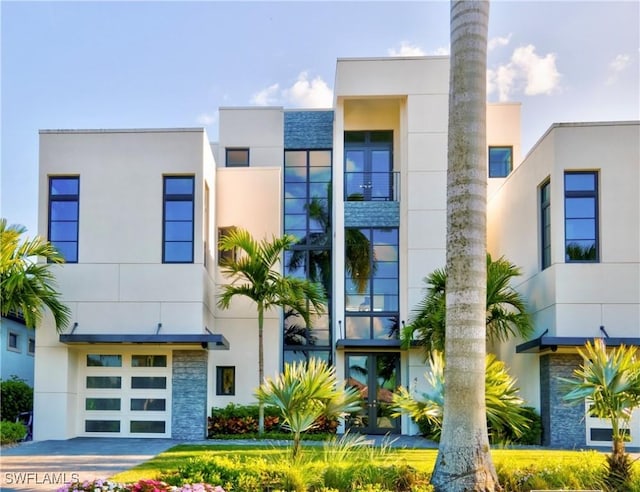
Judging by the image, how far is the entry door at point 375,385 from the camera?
18797mm

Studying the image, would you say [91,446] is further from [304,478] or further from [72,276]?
[304,478]

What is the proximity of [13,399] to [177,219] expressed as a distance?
5917 millimetres

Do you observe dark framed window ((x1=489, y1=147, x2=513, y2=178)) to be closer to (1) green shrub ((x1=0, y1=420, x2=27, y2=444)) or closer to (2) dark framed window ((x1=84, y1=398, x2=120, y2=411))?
(2) dark framed window ((x1=84, y1=398, x2=120, y2=411))

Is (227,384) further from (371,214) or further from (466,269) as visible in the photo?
(466,269)

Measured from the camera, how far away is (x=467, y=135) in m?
8.63

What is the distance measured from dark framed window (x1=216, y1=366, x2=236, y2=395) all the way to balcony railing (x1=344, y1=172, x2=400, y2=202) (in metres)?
6.02

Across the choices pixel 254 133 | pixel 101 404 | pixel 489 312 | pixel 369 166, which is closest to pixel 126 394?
pixel 101 404

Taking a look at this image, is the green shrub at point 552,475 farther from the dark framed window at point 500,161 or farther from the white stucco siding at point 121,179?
the dark framed window at point 500,161

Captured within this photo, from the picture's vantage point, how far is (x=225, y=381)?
19.2 m

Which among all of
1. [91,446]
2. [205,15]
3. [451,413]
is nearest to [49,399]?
[91,446]

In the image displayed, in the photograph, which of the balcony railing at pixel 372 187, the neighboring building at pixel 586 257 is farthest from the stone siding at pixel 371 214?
→ the neighboring building at pixel 586 257

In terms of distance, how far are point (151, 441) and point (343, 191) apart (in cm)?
874

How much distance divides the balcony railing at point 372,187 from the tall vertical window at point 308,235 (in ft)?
3.94

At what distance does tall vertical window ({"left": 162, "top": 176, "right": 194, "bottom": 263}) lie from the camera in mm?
16828
